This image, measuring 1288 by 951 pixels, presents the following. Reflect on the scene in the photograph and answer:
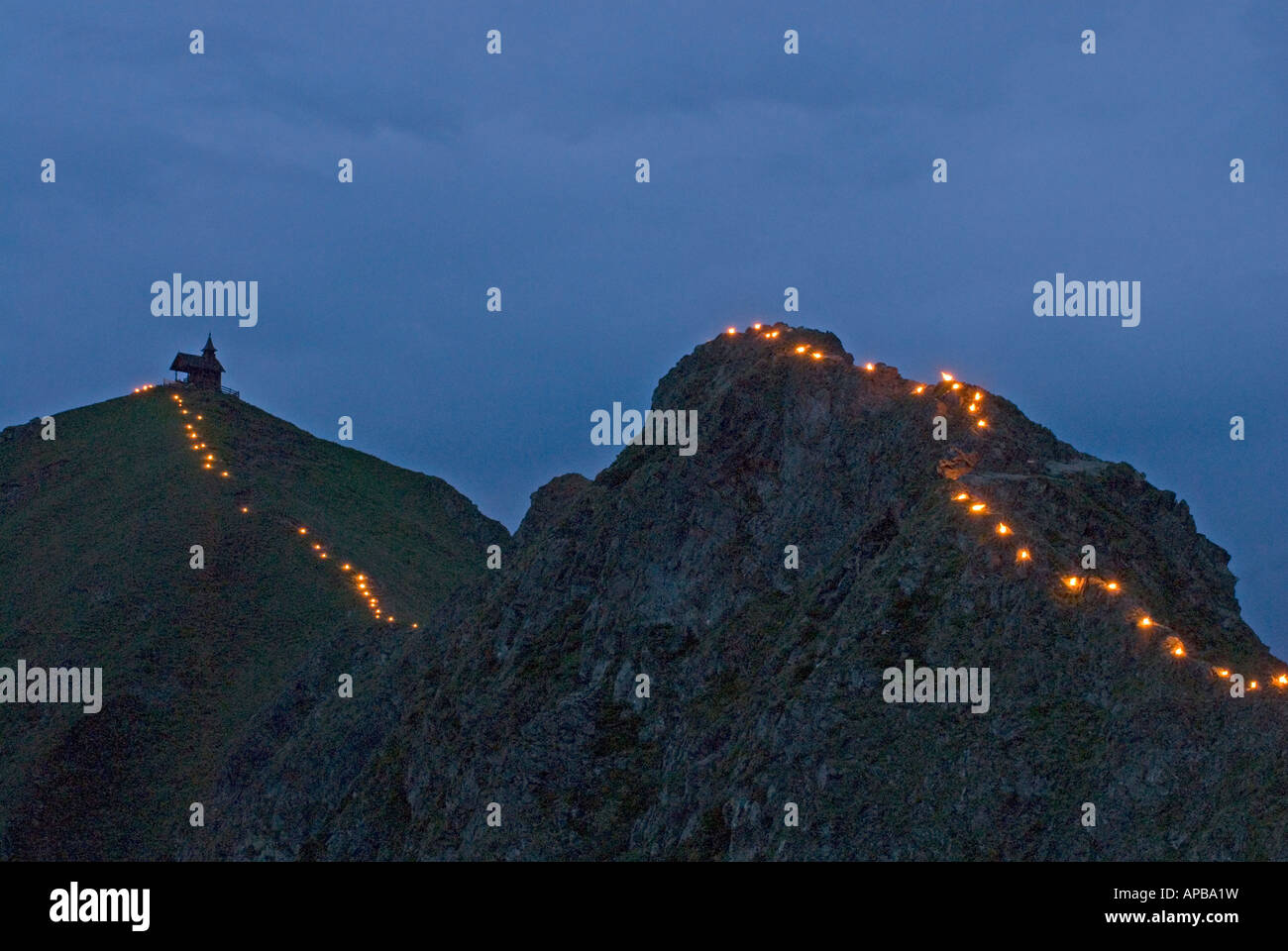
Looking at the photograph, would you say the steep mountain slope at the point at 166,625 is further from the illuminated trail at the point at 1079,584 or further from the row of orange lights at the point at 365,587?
the illuminated trail at the point at 1079,584

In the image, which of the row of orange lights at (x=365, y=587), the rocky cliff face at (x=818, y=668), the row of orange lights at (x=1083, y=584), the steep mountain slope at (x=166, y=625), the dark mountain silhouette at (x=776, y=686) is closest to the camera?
the rocky cliff face at (x=818, y=668)

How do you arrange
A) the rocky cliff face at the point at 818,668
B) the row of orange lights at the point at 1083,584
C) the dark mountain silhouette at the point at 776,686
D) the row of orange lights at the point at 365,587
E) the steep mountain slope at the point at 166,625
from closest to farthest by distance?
the rocky cliff face at the point at 818,668 < the dark mountain silhouette at the point at 776,686 < the row of orange lights at the point at 1083,584 < the steep mountain slope at the point at 166,625 < the row of orange lights at the point at 365,587

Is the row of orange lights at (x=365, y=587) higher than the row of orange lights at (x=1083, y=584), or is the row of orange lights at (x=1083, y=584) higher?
the row of orange lights at (x=365, y=587)

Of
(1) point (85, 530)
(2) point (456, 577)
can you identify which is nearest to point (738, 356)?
(2) point (456, 577)

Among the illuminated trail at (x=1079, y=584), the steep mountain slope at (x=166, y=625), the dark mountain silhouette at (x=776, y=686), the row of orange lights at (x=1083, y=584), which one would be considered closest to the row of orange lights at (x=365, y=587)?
the steep mountain slope at (x=166, y=625)

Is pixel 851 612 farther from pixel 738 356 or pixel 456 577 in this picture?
pixel 456 577

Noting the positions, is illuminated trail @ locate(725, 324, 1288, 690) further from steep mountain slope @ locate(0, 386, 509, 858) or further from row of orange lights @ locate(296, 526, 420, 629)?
row of orange lights @ locate(296, 526, 420, 629)

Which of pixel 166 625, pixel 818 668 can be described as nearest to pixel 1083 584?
pixel 818 668
